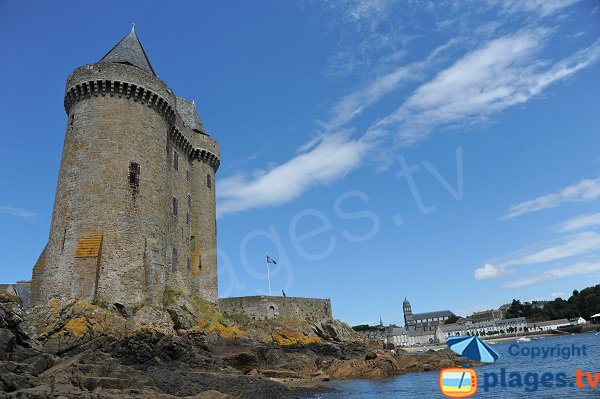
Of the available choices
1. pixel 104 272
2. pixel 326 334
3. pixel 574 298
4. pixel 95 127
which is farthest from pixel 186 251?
pixel 574 298

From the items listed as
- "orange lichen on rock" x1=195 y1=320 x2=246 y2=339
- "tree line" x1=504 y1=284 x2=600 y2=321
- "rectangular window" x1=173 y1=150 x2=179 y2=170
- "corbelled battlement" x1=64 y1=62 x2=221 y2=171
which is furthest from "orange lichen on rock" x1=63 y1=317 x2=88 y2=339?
"tree line" x1=504 y1=284 x2=600 y2=321

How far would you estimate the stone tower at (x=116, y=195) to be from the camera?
824 inches

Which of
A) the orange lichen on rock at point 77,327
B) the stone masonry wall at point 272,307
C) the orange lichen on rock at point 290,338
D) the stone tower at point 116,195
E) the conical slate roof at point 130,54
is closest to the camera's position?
the orange lichen on rock at point 77,327

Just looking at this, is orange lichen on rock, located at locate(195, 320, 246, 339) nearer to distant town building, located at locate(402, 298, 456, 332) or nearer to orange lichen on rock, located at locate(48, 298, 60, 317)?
orange lichen on rock, located at locate(48, 298, 60, 317)

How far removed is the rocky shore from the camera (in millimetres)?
11906

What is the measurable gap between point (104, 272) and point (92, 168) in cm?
575

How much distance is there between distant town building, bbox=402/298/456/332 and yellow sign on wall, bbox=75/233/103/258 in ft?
456

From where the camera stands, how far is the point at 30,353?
1354 cm

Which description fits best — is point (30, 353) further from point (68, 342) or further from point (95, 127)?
point (95, 127)

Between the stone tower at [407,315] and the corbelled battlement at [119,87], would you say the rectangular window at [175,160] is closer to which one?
the corbelled battlement at [119,87]

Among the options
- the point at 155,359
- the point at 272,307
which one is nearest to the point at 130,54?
the point at 155,359

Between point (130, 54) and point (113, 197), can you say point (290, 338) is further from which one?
point (130, 54)

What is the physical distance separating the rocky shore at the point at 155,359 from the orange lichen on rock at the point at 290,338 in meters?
0.16

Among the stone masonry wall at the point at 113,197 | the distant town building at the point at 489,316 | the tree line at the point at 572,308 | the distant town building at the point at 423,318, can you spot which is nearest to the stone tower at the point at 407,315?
the distant town building at the point at 423,318
